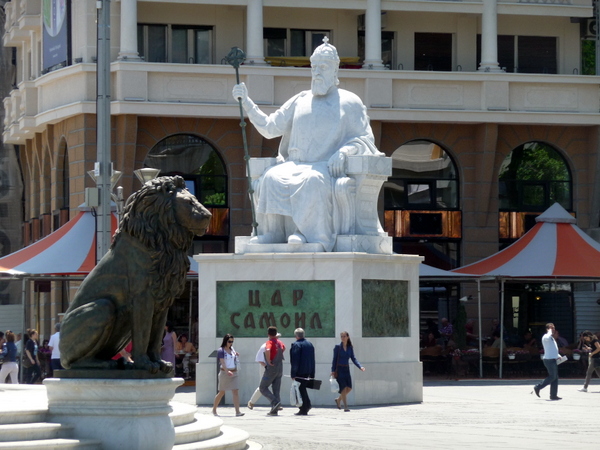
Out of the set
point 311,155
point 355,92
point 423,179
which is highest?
point 355,92

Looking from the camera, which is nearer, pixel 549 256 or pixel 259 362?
pixel 259 362

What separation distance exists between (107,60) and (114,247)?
1268 centimetres

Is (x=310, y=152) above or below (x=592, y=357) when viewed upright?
above

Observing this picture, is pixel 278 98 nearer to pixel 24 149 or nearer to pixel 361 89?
pixel 361 89

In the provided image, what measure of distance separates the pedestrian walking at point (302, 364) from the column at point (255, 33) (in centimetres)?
1663

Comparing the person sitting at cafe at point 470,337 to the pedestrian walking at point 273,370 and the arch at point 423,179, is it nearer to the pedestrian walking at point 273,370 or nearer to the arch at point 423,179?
the arch at point 423,179

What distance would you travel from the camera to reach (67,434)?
12.2 meters

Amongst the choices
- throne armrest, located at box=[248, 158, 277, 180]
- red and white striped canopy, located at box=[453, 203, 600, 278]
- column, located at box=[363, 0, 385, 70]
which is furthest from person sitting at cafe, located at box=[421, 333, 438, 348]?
throne armrest, located at box=[248, 158, 277, 180]

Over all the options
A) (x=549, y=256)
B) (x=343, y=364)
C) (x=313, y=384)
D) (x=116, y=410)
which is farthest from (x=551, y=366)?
(x=116, y=410)

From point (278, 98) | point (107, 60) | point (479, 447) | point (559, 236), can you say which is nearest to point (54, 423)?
point (479, 447)

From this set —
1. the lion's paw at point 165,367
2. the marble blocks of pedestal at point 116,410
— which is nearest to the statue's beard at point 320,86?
the lion's paw at point 165,367

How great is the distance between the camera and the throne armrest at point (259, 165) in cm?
2331

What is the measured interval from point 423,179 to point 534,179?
302 centimetres

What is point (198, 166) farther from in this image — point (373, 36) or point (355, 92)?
point (373, 36)
